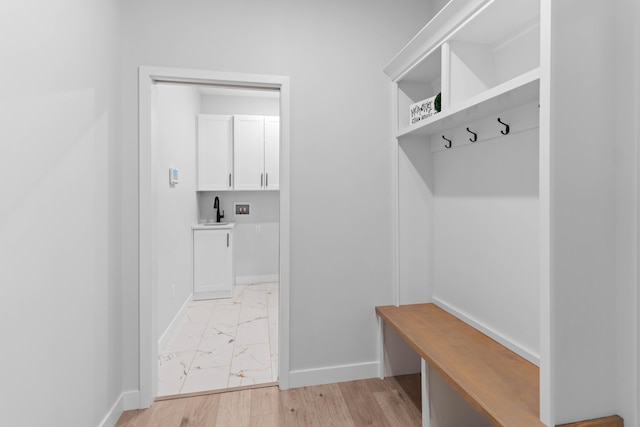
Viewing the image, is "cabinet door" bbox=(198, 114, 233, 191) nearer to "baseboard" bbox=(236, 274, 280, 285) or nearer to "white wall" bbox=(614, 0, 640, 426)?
"baseboard" bbox=(236, 274, 280, 285)

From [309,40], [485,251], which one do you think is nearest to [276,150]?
[309,40]

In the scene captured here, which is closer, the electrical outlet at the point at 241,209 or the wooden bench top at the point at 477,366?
the wooden bench top at the point at 477,366

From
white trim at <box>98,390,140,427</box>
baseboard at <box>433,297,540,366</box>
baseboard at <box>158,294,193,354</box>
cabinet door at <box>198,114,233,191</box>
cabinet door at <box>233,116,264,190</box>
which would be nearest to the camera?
baseboard at <box>433,297,540,366</box>

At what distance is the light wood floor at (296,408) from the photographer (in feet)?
5.98

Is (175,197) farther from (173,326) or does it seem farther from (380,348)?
(380,348)

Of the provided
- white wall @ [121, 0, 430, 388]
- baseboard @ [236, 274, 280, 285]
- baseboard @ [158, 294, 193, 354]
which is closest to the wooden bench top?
white wall @ [121, 0, 430, 388]

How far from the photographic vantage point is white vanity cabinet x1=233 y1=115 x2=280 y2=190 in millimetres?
4445

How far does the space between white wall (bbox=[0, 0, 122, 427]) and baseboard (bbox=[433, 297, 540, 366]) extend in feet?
6.55

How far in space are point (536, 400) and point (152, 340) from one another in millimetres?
2003

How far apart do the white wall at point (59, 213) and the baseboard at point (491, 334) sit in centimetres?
200

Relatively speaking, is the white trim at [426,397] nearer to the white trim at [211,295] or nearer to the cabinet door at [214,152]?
the white trim at [211,295]

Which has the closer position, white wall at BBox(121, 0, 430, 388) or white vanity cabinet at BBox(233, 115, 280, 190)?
white wall at BBox(121, 0, 430, 388)

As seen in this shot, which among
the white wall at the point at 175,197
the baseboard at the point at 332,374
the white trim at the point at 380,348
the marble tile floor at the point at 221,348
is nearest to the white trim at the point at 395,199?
the white trim at the point at 380,348

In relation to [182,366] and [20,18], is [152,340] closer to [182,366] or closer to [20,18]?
[182,366]
